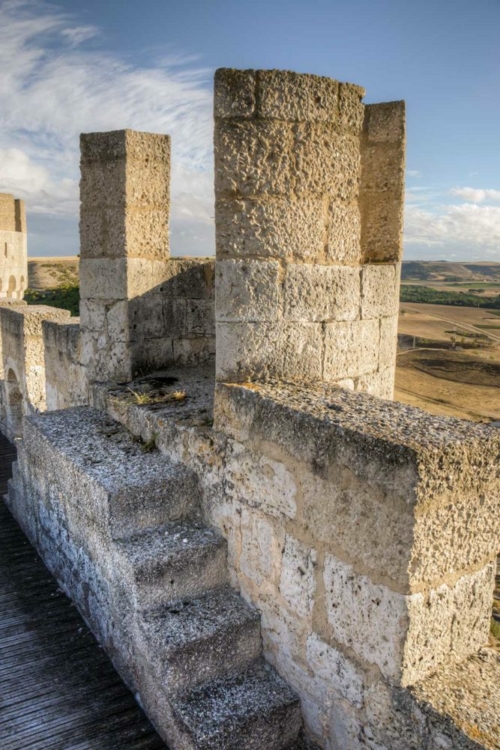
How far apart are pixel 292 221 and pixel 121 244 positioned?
185 centimetres

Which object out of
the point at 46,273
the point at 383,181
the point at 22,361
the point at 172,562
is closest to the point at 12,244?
the point at 22,361

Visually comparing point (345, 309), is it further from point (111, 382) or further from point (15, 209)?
point (15, 209)

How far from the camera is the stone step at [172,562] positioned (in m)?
3.08

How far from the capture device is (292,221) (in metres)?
3.21

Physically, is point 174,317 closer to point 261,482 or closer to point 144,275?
point 144,275

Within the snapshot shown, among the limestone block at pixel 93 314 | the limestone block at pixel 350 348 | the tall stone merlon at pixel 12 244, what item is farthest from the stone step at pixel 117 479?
the tall stone merlon at pixel 12 244

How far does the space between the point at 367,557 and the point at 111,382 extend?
2930 millimetres

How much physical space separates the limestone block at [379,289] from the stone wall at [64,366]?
2.54 metres

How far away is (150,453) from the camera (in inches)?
152

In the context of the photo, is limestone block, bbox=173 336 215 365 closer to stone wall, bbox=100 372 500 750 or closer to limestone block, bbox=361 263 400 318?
limestone block, bbox=361 263 400 318

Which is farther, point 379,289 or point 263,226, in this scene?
point 379,289

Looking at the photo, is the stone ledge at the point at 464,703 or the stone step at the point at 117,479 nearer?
the stone ledge at the point at 464,703

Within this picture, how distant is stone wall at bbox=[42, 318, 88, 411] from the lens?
532 centimetres

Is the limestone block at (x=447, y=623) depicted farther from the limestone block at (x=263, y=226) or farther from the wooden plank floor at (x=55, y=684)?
the limestone block at (x=263, y=226)
